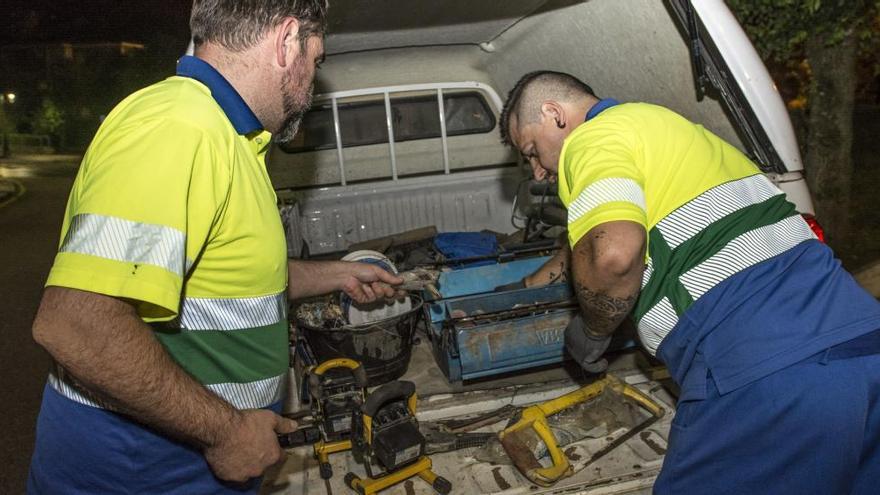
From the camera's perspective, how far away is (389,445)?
95.7 inches

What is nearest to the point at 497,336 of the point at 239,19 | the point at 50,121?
the point at 239,19

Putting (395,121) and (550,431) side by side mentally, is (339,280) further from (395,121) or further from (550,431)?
(395,121)

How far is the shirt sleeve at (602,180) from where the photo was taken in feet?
6.25

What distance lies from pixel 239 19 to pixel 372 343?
2026mm

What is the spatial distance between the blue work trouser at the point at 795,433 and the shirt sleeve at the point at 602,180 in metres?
0.63

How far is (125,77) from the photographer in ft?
99.4

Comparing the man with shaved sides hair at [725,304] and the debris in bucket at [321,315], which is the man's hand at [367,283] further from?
the man with shaved sides hair at [725,304]

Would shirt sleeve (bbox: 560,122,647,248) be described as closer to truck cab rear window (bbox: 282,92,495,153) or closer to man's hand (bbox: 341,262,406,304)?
man's hand (bbox: 341,262,406,304)

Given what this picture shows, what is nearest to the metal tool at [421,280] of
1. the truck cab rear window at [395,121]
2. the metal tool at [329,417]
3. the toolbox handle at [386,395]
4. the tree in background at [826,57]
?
the metal tool at [329,417]

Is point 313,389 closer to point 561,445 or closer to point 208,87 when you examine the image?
point 561,445

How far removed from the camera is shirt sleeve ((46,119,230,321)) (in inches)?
53.0

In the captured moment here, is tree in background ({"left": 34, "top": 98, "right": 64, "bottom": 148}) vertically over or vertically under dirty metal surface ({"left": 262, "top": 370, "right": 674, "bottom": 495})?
under

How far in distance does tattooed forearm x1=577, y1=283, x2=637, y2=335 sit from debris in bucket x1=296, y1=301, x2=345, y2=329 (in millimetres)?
1735

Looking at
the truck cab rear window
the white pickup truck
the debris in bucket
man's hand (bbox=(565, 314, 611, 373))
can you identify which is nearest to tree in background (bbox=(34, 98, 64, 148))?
the truck cab rear window
